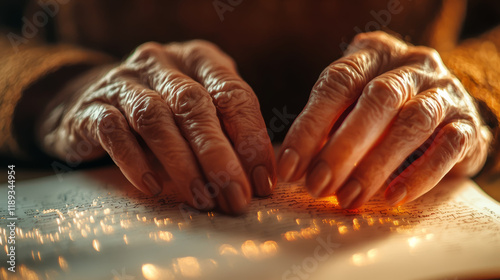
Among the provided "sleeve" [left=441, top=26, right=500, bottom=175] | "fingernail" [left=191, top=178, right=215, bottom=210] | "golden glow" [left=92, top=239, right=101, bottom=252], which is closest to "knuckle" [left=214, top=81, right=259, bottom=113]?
"fingernail" [left=191, top=178, right=215, bottom=210]

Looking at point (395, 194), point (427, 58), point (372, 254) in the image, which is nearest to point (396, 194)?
point (395, 194)

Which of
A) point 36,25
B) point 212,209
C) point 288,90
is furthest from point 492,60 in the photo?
point 36,25

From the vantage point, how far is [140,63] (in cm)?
59

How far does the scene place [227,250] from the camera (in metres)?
0.36

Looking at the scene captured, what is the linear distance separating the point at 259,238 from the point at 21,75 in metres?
0.54

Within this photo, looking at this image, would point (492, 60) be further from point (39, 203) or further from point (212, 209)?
point (39, 203)

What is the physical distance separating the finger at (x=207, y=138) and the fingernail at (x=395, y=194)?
0.53ft

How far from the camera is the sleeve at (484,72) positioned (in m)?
0.58

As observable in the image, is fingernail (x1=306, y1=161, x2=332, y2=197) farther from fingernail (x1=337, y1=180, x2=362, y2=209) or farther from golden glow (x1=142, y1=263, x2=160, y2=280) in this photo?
golden glow (x1=142, y1=263, x2=160, y2=280)

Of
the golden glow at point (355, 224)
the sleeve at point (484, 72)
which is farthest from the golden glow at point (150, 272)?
the sleeve at point (484, 72)

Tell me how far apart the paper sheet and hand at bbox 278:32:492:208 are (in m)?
0.04

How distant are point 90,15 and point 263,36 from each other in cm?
40

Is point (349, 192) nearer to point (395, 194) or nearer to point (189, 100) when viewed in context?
point (395, 194)

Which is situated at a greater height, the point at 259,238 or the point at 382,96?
the point at 382,96
